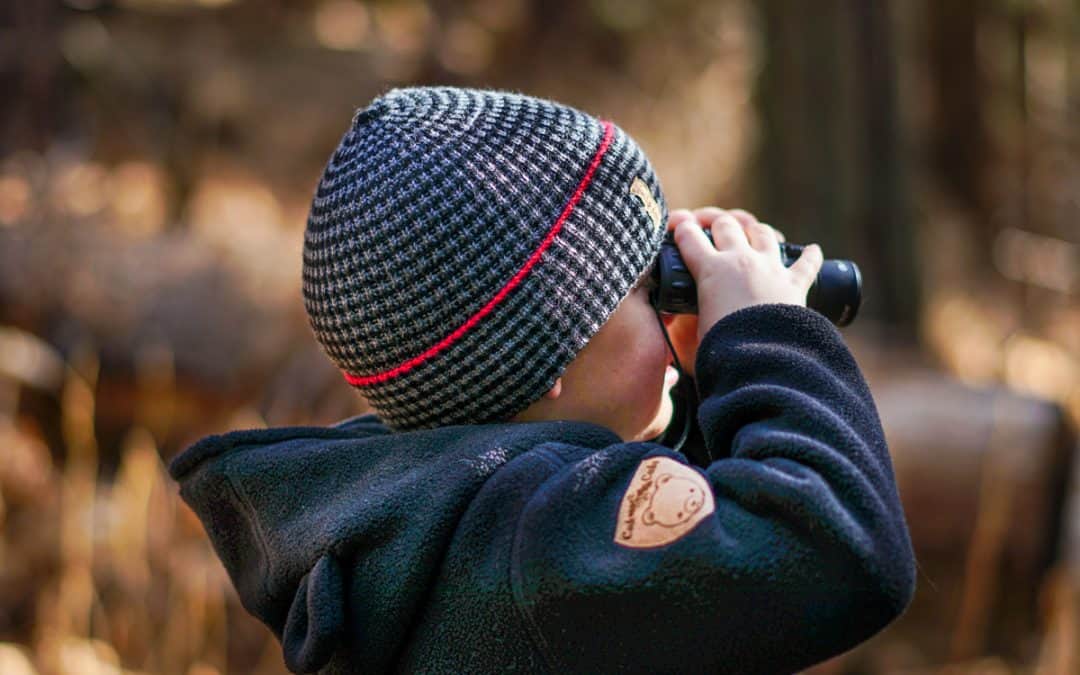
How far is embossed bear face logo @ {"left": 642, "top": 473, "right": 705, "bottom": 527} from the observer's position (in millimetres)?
1054

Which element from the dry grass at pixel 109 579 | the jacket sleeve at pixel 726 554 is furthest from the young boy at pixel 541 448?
the dry grass at pixel 109 579

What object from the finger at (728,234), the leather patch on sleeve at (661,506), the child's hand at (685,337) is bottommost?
the child's hand at (685,337)

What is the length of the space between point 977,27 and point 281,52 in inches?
177

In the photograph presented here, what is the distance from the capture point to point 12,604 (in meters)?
3.17

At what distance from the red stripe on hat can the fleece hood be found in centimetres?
7

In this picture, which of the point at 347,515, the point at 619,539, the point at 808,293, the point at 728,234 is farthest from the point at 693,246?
the point at 347,515

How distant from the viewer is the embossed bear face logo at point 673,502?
105 cm

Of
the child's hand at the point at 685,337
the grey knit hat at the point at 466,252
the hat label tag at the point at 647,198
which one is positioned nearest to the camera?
the grey knit hat at the point at 466,252

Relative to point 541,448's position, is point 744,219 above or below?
above

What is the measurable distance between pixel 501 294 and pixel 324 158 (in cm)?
625

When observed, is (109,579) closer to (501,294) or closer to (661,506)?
(501,294)

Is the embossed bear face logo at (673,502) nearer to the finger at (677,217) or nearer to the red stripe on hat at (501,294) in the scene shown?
the red stripe on hat at (501,294)

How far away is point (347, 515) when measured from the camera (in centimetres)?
113

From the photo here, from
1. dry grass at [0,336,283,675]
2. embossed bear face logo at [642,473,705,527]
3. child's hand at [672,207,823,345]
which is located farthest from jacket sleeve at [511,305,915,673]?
dry grass at [0,336,283,675]
